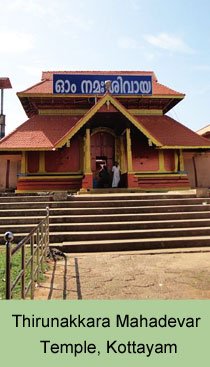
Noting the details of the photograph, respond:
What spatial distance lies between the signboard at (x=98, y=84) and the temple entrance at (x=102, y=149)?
2438 millimetres

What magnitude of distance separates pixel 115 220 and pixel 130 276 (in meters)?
4.09

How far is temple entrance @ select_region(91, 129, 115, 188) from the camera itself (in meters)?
17.7

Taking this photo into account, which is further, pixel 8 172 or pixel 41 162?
pixel 8 172

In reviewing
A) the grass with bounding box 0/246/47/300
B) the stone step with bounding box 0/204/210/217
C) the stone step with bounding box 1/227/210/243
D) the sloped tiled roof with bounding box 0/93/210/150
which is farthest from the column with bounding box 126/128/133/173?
the grass with bounding box 0/246/47/300

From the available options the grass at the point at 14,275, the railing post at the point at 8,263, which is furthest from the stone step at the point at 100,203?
the railing post at the point at 8,263

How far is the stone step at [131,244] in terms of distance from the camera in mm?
8141

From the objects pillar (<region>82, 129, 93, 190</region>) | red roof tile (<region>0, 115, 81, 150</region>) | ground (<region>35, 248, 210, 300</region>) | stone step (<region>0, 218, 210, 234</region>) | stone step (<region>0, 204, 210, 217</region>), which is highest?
red roof tile (<region>0, 115, 81, 150</region>)

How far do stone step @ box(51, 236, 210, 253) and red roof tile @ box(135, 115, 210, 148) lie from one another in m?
8.77

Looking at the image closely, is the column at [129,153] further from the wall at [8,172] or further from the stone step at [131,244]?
the stone step at [131,244]

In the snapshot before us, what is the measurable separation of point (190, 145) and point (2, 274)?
45.4ft

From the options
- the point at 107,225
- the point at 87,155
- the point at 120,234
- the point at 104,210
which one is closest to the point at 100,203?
the point at 104,210

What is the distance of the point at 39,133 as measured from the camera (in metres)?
17.2

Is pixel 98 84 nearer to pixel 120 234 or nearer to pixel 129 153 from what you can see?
pixel 129 153

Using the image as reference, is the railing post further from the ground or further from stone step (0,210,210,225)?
stone step (0,210,210,225)
